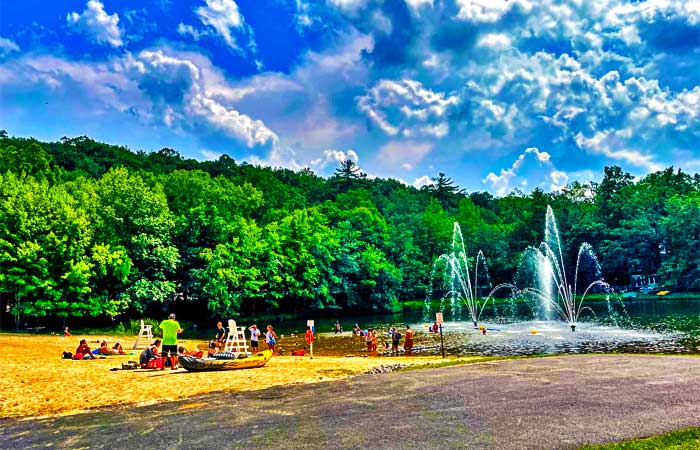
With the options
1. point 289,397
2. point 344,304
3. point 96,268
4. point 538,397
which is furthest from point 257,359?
point 344,304

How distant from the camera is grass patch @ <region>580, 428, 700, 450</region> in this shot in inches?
402

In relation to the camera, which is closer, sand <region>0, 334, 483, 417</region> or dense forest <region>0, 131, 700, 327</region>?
sand <region>0, 334, 483, 417</region>

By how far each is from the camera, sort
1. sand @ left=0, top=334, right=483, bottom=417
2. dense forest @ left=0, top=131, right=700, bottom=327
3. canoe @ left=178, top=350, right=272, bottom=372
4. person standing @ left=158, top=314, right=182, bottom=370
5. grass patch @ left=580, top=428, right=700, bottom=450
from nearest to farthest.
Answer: grass patch @ left=580, top=428, right=700, bottom=450 → sand @ left=0, top=334, right=483, bottom=417 → canoe @ left=178, top=350, right=272, bottom=372 → person standing @ left=158, top=314, right=182, bottom=370 → dense forest @ left=0, top=131, right=700, bottom=327

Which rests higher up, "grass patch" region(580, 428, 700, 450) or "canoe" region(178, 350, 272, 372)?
"canoe" region(178, 350, 272, 372)

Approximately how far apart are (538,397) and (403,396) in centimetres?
387

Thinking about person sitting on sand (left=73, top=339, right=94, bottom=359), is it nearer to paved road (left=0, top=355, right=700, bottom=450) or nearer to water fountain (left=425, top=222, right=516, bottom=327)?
paved road (left=0, top=355, right=700, bottom=450)

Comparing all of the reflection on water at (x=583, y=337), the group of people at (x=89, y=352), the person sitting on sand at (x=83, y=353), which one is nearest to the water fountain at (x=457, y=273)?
the reflection on water at (x=583, y=337)

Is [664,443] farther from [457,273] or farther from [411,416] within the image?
[457,273]

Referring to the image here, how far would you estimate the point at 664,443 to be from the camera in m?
10.4

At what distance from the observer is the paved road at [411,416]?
38.4 feet

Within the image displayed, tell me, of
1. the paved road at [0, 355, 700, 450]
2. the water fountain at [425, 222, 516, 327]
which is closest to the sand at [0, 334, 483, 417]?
the paved road at [0, 355, 700, 450]

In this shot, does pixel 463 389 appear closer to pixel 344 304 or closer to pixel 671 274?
pixel 344 304

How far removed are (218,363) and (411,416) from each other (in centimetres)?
1155

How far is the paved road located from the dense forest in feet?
127
